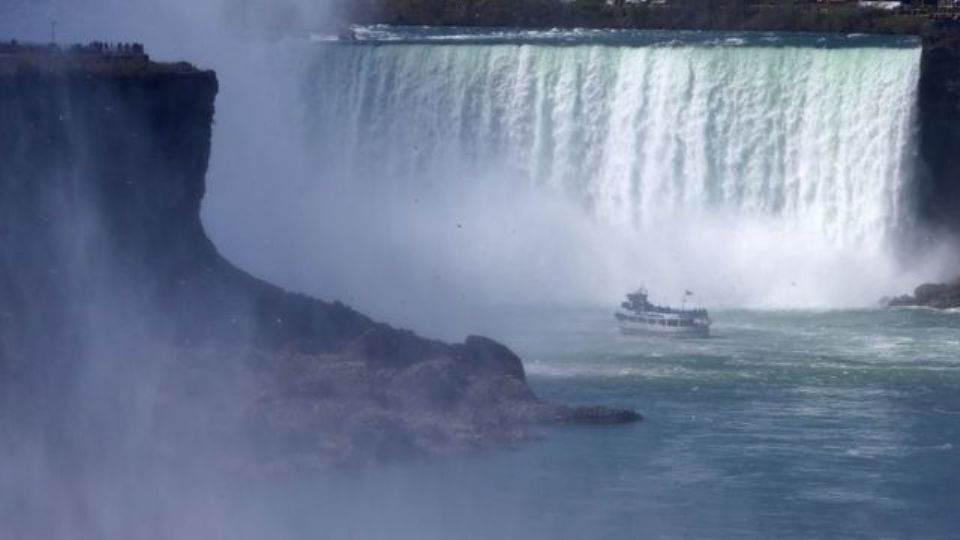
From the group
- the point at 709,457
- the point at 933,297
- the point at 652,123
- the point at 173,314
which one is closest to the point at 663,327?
the point at 933,297

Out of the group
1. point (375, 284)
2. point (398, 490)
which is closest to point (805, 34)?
point (375, 284)

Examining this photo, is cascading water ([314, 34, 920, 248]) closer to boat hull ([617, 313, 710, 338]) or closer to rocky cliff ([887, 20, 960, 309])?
rocky cliff ([887, 20, 960, 309])

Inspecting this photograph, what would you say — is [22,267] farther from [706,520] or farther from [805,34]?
[805,34]

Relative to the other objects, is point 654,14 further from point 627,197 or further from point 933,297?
point 933,297

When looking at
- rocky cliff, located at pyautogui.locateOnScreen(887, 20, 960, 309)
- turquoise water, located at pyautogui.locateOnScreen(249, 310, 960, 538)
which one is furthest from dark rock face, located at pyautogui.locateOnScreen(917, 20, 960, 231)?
turquoise water, located at pyautogui.locateOnScreen(249, 310, 960, 538)

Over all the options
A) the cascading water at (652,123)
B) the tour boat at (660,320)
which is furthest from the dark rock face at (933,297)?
the tour boat at (660,320)

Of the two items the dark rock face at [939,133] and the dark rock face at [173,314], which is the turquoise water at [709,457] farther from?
the dark rock face at [939,133]
